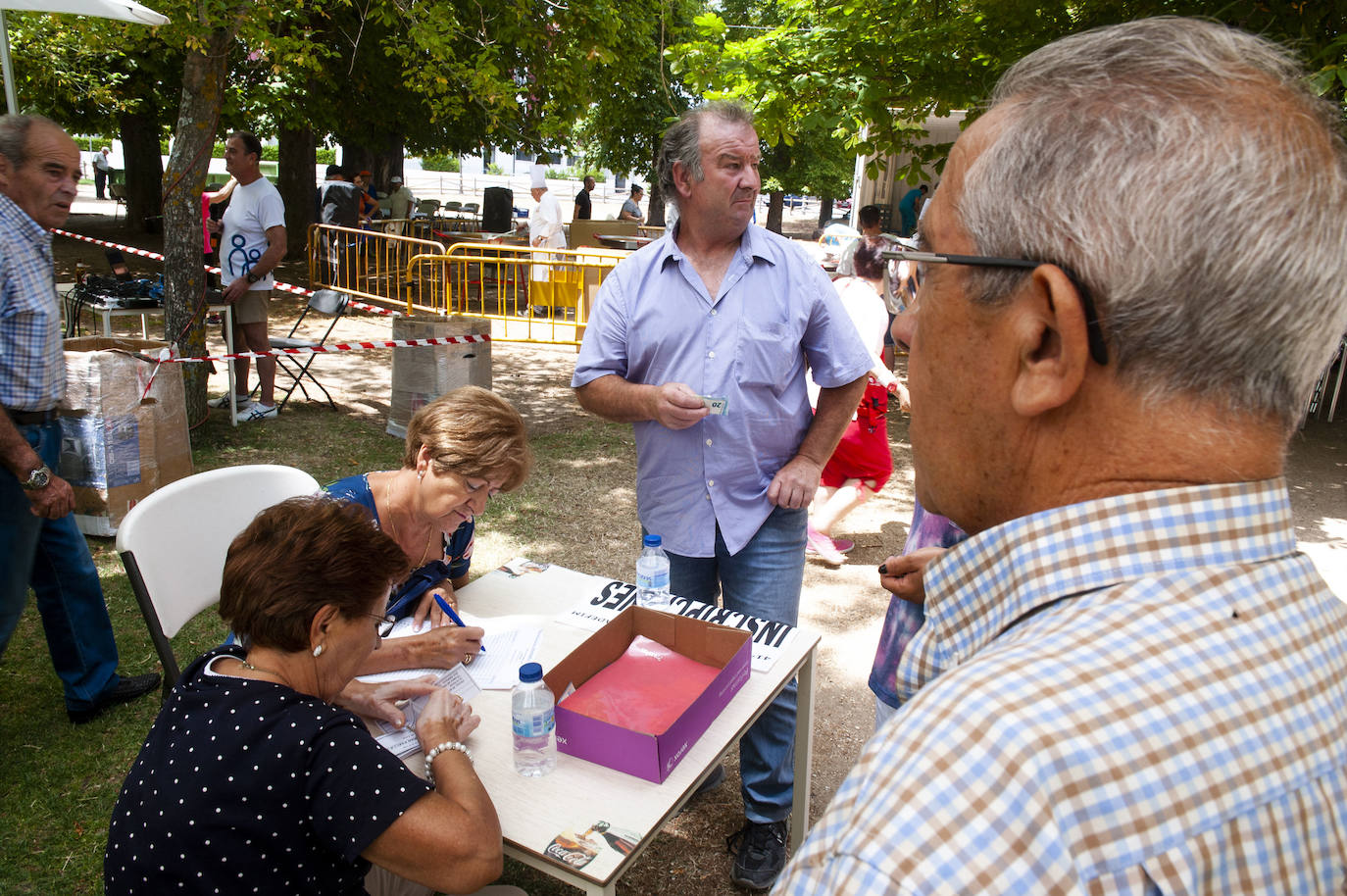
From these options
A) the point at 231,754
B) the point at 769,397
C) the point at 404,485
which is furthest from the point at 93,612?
the point at 769,397

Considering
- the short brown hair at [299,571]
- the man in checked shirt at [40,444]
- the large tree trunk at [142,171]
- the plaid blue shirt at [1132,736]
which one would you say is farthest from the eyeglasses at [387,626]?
the large tree trunk at [142,171]

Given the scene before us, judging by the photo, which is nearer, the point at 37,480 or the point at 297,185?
the point at 37,480

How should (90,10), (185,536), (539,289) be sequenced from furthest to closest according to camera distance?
(539,289)
(90,10)
(185,536)

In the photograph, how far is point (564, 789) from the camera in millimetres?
1939

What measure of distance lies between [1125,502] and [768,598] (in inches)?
91.6

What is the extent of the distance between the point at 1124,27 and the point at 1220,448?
16.0 inches

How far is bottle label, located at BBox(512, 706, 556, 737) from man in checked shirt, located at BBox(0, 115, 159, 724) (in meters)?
2.31

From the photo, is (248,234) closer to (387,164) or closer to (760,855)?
(760,855)

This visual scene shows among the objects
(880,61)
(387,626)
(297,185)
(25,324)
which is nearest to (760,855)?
(387,626)

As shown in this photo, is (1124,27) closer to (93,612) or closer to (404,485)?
(404,485)

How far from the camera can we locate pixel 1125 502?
704mm

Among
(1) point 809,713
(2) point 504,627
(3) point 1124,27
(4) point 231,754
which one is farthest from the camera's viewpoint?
(1) point 809,713

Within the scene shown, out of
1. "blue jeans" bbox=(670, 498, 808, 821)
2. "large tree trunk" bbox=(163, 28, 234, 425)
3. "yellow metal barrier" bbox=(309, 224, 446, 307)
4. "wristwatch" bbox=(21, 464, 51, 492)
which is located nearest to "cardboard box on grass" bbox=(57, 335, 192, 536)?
"large tree trunk" bbox=(163, 28, 234, 425)

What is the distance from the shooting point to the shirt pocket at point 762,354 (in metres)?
2.87
